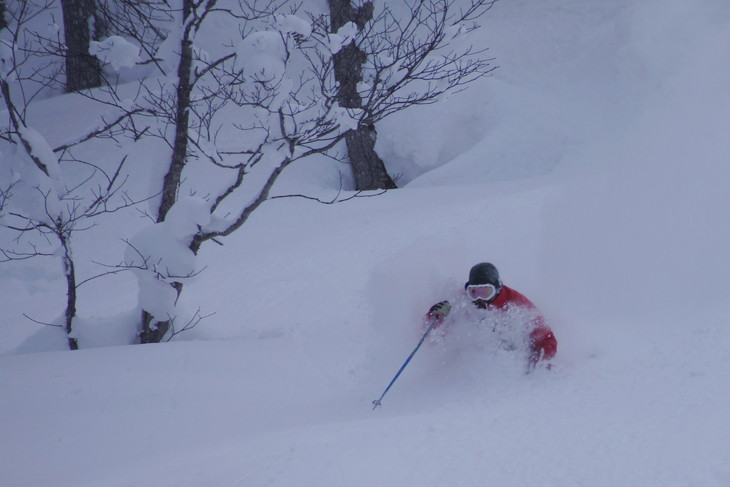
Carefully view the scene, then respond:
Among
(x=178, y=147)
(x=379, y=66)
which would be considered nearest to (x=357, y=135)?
(x=379, y=66)

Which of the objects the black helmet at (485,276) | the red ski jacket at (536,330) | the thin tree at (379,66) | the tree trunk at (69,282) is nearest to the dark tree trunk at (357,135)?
the thin tree at (379,66)

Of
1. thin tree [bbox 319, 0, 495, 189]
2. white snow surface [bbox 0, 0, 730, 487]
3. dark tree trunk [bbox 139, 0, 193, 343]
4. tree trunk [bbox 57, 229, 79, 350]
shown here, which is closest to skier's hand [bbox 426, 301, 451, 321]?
white snow surface [bbox 0, 0, 730, 487]

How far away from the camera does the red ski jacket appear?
4602 millimetres

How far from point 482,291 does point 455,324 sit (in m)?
0.43

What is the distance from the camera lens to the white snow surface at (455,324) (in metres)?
3.34

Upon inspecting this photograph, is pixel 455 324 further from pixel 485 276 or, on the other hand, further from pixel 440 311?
pixel 485 276

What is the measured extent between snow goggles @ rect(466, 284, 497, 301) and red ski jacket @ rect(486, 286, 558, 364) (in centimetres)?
8

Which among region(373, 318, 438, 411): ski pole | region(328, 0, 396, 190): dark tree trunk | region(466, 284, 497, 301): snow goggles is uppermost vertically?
region(328, 0, 396, 190): dark tree trunk

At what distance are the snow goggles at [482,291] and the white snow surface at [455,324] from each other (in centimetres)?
31

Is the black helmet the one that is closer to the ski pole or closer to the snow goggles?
the snow goggles

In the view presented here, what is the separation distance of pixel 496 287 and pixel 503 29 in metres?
10.8

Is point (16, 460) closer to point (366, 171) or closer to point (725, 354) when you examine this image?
point (725, 354)

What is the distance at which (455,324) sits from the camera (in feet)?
17.0

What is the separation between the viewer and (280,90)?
5086 millimetres
